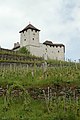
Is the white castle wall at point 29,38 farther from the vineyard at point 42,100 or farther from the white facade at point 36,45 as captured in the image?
the vineyard at point 42,100

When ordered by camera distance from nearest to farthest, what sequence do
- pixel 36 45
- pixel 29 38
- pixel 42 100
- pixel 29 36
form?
pixel 42 100
pixel 29 38
pixel 36 45
pixel 29 36

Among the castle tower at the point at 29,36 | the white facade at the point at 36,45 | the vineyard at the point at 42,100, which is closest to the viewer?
the vineyard at the point at 42,100

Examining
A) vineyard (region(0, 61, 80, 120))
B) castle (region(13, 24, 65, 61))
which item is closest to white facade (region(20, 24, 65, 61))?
castle (region(13, 24, 65, 61))

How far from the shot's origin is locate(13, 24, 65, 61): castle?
7379 cm

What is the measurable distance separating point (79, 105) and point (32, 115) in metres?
2.13

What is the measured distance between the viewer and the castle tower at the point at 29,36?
7456cm

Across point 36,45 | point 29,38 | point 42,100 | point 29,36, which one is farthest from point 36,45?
point 42,100

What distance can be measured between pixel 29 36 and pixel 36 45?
117 inches

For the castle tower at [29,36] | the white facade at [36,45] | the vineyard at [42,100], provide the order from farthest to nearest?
1. the castle tower at [29,36]
2. the white facade at [36,45]
3. the vineyard at [42,100]

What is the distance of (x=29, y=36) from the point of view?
7475 cm

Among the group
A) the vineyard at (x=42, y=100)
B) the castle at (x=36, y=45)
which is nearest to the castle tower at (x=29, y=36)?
the castle at (x=36, y=45)

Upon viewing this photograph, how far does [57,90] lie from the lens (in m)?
14.8

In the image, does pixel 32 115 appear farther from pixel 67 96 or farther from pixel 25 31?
pixel 25 31

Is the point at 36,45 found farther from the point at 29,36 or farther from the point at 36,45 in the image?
the point at 29,36
